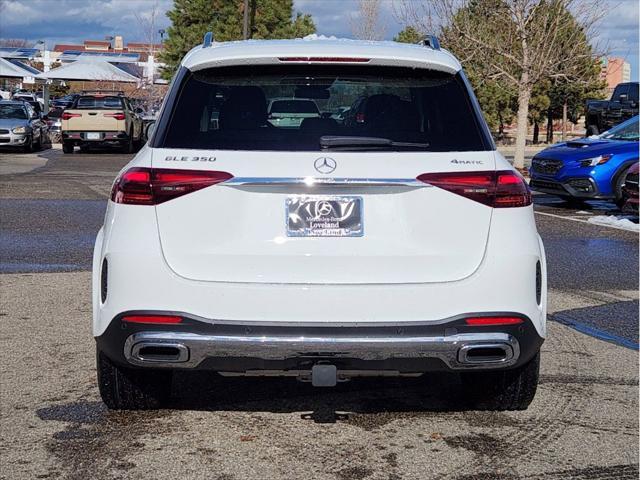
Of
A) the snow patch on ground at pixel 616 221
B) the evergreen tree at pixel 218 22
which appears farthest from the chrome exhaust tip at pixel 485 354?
the evergreen tree at pixel 218 22

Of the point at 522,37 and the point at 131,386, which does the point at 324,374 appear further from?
the point at 522,37

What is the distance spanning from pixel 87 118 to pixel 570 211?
16671 mm

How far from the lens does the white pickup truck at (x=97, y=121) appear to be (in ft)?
94.8

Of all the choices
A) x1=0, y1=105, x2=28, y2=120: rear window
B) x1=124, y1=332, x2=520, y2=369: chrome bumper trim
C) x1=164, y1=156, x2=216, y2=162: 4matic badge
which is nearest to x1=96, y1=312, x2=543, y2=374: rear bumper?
x1=124, y1=332, x2=520, y2=369: chrome bumper trim

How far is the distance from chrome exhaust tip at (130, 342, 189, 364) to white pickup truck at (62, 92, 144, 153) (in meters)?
25.2

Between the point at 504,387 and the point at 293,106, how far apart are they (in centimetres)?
171

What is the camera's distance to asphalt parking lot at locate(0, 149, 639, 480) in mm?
4355

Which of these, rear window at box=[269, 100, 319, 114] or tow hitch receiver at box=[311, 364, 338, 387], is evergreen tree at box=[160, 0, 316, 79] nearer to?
rear window at box=[269, 100, 319, 114]

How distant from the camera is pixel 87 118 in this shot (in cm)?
2908

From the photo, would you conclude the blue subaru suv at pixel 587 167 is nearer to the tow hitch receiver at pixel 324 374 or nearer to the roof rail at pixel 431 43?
the roof rail at pixel 431 43

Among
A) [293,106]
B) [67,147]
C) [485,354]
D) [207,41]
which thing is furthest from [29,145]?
[485,354]

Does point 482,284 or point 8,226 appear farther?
point 8,226

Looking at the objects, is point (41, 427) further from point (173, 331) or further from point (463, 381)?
point (463, 381)

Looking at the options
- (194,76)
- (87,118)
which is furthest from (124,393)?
(87,118)
